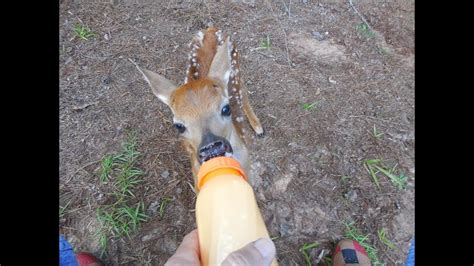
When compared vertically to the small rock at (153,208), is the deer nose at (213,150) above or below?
above

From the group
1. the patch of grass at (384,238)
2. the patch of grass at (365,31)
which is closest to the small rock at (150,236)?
the patch of grass at (384,238)

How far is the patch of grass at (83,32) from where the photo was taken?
326 cm

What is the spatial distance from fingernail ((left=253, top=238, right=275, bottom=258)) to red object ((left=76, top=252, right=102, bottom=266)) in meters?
1.45

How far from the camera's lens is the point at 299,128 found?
2844 millimetres

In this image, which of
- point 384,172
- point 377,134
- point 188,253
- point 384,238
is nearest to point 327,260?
point 384,238

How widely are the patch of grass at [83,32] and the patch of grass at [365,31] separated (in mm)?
2007

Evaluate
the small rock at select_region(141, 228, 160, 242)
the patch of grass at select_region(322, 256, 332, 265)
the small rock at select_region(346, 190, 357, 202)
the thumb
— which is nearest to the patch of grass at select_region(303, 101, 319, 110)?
the small rock at select_region(346, 190, 357, 202)

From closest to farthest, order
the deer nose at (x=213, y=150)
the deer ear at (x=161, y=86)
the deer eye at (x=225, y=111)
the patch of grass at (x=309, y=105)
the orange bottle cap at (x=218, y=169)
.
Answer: the orange bottle cap at (x=218, y=169) < the deer nose at (x=213, y=150) < the deer eye at (x=225, y=111) < the deer ear at (x=161, y=86) < the patch of grass at (x=309, y=105)

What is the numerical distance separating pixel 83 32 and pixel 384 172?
7.88 ft

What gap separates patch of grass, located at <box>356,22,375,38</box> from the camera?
10.3ft

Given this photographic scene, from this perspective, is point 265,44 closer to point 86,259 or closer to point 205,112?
point 205,112

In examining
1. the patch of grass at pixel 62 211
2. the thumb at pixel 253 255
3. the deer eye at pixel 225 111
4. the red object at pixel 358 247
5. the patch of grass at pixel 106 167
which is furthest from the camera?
the patch of grass at pixel 106 167

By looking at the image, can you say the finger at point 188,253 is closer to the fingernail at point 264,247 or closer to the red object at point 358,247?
the fingernail at point 264,247
